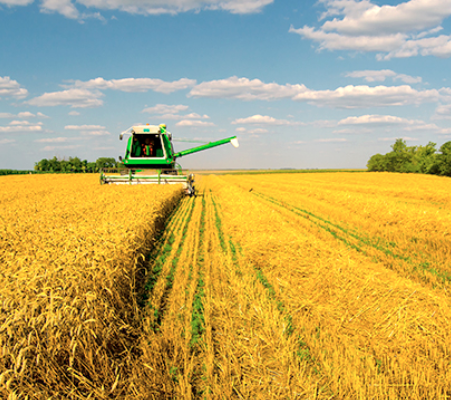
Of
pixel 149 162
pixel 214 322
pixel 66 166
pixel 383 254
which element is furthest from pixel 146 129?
pixel 66 166

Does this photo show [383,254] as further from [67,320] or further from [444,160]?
[444,160]

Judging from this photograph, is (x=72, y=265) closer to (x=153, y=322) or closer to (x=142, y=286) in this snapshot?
(x=153, y=322)

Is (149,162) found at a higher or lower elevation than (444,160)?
lower

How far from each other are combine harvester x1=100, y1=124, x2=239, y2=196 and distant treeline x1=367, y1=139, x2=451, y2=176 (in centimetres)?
5107

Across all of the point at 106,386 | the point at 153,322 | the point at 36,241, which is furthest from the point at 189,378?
the point at 36,241

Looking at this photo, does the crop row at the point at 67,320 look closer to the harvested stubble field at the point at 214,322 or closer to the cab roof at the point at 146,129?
the harvested stubble field at the point at 214,322

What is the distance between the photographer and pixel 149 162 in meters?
15.6

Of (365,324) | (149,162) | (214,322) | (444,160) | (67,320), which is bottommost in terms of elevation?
(214,322)

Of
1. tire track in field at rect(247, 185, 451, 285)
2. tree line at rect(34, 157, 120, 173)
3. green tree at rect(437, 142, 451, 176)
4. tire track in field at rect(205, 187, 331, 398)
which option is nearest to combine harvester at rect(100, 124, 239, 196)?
tire track in field at rect(247, 185, 451, 285)

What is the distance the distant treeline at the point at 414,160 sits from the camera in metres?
48.1

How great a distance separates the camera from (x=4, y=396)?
1853 millimetres

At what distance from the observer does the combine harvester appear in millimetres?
15070

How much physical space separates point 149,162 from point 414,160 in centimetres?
7775

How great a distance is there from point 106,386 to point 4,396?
0.77 m
